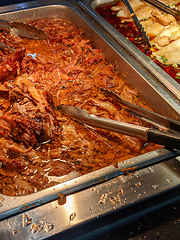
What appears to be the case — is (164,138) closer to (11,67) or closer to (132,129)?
(132,129)

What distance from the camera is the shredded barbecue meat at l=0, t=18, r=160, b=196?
154cm

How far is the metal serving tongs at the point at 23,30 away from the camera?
9.19ft

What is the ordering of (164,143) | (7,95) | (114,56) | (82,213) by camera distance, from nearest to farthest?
(82,213)
(164,143)
(7,95)
(114,56)

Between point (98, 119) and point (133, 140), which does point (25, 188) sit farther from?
point (133, 140)

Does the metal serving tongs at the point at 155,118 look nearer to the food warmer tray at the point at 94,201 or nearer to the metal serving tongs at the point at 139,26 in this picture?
the food warmer tray at the point at 94,201

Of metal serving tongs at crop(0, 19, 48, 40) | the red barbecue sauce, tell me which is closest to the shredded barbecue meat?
metal serving tongs at crop(0, 19, 48, 40)

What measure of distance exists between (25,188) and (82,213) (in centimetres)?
49

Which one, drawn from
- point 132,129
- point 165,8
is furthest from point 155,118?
point 165,8

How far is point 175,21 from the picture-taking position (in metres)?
2.87

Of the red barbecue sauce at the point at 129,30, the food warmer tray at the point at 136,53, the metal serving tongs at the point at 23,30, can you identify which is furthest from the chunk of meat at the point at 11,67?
the red barbecue sauce at the point at 129,30

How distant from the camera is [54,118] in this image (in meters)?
Result: 1.83

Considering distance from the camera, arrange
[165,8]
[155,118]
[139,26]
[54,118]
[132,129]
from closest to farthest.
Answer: [132,129]
[155,118]
[54,118]
[139,26]
[165,8]

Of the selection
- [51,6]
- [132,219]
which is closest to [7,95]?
[132,219]

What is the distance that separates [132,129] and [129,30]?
208 centimetres
